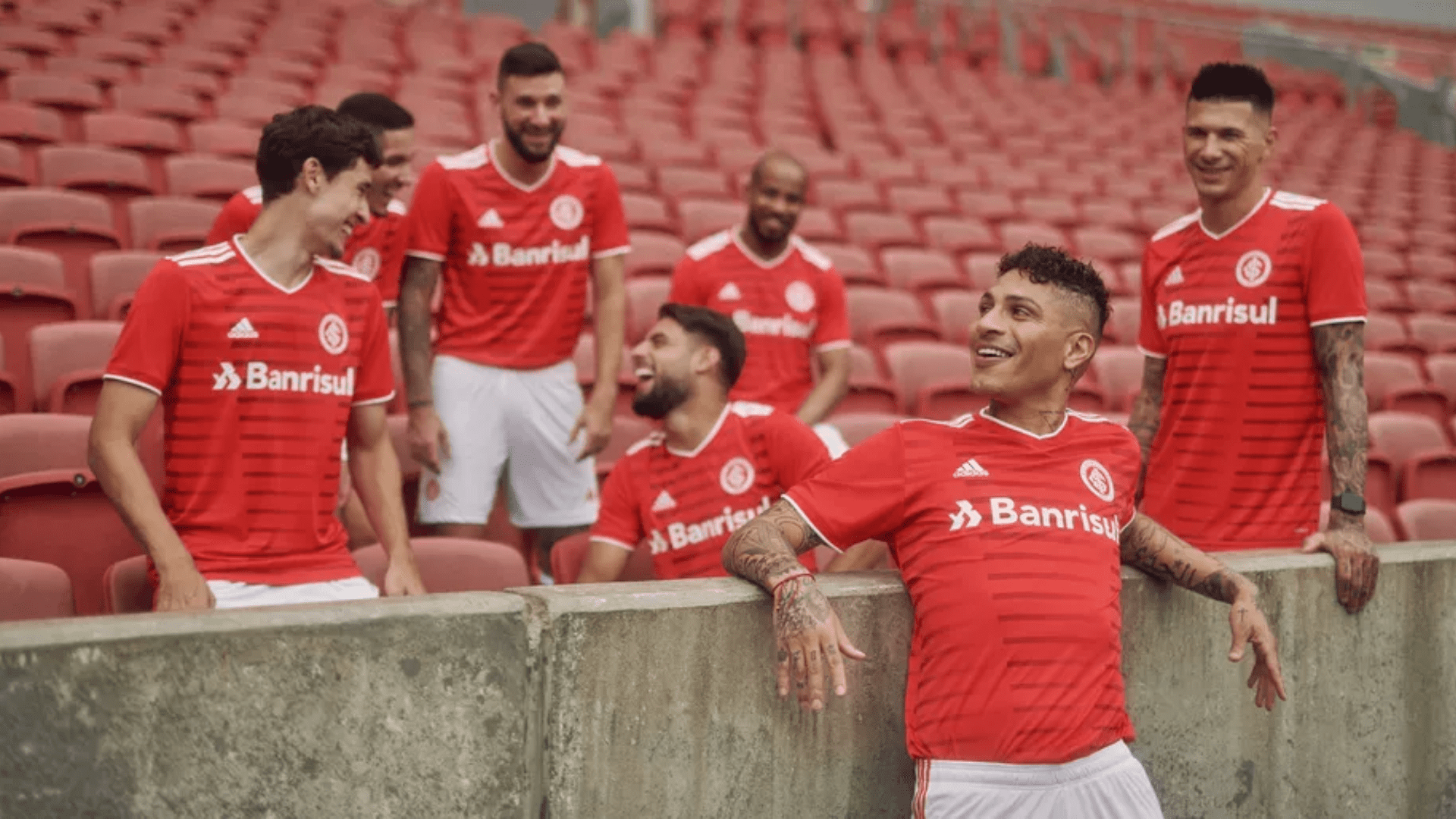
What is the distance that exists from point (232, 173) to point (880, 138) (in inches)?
220

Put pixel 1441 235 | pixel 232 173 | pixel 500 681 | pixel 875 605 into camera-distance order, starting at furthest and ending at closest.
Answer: pixel 1441 235
pixel 232 173
pixel 875 605
pixel 500 681

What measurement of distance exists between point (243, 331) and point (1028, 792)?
171cm

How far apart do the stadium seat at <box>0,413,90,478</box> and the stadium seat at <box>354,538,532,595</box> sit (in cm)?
84

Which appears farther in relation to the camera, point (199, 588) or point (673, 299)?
point (673, 299)

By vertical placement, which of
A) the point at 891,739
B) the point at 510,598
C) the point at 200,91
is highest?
the point at 200,91

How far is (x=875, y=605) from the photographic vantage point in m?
2.23

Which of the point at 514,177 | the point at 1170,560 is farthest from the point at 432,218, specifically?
the point at 1170,560

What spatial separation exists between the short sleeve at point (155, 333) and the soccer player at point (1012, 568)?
1.15 m

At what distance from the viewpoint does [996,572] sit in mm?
2113

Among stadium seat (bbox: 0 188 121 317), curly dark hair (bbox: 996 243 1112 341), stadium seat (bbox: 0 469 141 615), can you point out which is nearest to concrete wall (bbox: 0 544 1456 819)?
curly dark hair (bbox: 996 243 1112 341)

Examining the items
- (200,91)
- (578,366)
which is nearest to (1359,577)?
(578,366)

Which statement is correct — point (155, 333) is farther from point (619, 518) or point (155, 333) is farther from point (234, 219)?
point (619, 518)

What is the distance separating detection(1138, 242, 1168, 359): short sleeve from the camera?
3105 millimetres

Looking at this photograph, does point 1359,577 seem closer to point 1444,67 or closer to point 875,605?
point 875,605
